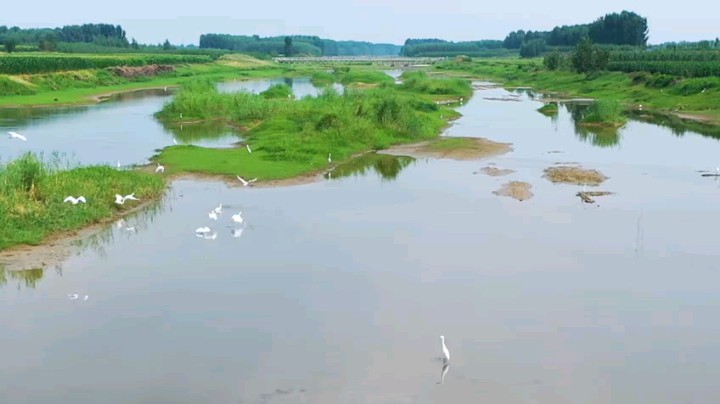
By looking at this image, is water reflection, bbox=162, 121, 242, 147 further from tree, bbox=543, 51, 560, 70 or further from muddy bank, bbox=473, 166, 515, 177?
tree, bbox=543, 51, 560, 70

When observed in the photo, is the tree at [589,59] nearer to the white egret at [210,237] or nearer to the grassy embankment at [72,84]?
the grassy embankment at [72,84]

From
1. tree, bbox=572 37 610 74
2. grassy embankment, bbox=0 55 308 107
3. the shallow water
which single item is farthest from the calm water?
tree, bbox=572 37 610 74

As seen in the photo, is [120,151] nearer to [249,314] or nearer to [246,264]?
[246,264]

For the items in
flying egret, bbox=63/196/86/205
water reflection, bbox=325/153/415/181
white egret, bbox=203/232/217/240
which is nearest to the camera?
flying egret, bbox=63/196/86/205

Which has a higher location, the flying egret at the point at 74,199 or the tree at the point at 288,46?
the tree at the point at 288,46

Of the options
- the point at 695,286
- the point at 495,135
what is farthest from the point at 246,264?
the point at 495,135

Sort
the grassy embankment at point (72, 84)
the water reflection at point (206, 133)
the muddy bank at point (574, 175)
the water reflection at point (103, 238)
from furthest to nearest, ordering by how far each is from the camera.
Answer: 1. the grassy embankment at point (72, 84)
2. the water reflection at point (206, 133)
3. the muddy bank at point (574, 175)
4. the water reflection at point (103, 238)

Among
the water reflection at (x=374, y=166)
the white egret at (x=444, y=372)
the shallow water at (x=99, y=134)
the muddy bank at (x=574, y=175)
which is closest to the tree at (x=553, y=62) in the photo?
the shallow water at (x=99, y=134)
